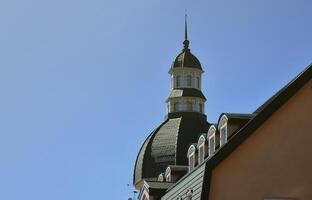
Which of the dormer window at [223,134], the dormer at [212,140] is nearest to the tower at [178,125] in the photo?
the dormer at [212,140]

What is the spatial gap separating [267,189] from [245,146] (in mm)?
1929

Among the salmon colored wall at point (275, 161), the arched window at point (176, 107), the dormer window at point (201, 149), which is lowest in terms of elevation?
the salmon colored wall at point (275, 161)

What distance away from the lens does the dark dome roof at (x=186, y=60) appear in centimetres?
8100

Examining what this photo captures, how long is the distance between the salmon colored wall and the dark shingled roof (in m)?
44.3

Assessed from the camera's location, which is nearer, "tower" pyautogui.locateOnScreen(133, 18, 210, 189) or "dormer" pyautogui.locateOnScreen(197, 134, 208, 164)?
"dormer" pyautogui.locateOnScreen(197, 134, 208, 164)

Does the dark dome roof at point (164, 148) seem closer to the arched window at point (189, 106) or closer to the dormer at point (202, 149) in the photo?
the arched window at point (189, 106)

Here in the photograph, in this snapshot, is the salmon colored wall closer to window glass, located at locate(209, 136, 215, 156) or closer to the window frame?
the window frame

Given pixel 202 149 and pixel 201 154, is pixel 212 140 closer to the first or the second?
pixel 202 149

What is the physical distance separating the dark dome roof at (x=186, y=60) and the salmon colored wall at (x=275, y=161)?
46.1 meters

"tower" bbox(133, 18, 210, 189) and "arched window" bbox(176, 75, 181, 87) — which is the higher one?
"arched window" bbox(176, 75, 181, 87)

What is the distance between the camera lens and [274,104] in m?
34.6

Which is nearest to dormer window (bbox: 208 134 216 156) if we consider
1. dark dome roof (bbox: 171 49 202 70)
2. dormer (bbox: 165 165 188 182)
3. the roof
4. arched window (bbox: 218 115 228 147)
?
arched window (bbox: 218 115 228 147)

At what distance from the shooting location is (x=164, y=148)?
235 feet

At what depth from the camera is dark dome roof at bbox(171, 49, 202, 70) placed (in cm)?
8100
